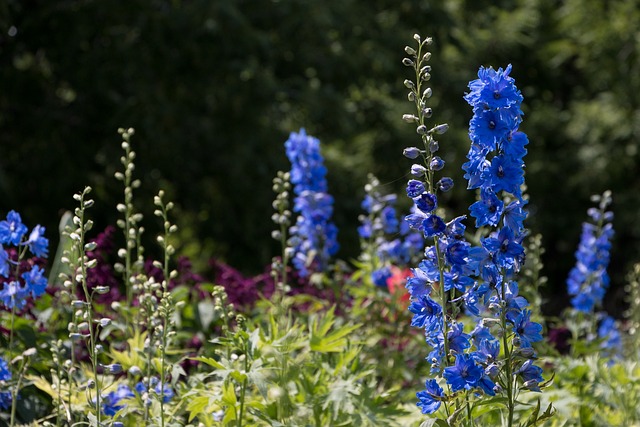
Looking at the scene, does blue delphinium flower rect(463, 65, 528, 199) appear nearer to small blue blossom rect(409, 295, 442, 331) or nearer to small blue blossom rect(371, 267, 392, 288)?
small blue blossom rect(409, 295, 442, 331)

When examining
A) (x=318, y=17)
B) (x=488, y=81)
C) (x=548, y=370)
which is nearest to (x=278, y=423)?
(x=488, y=81)

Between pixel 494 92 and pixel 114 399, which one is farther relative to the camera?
pixel 114 399

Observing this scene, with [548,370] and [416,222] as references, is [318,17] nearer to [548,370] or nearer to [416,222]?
[548,370]

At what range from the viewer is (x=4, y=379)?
3.12 metres

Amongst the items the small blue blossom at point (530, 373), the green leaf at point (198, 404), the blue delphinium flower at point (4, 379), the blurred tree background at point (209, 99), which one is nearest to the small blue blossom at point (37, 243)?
the blue delphinium flower at point (4, 379)

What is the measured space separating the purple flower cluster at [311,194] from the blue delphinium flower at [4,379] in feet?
5.39

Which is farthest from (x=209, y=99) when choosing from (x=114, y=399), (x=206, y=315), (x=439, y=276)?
(x=439, y=276)

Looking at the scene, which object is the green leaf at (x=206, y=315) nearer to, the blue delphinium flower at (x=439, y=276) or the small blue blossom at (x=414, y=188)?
the blue delphinium flower at (x=439, y=276)

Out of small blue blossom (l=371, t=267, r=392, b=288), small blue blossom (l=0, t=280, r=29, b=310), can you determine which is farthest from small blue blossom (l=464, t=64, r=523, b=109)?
small blue blossom (l=371, t=267, r=392, b=288)

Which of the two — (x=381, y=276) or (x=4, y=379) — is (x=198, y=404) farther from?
(x=381, y=276)

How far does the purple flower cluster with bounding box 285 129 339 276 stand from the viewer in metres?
4.53

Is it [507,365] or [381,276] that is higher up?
[381,276]

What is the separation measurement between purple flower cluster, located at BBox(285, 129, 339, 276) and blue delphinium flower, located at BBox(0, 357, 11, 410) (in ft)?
5.39

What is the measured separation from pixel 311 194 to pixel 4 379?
1.89m
